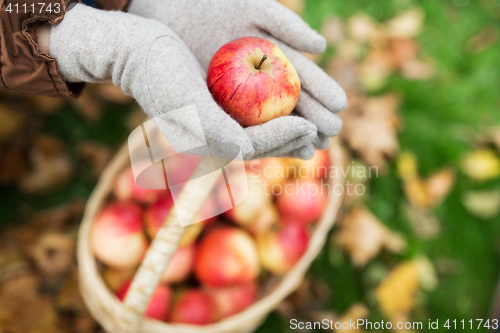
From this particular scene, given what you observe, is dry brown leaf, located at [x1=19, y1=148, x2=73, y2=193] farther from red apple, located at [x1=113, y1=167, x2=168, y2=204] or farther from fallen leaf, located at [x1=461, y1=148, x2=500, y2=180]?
fallen leaf, located at [x1=461, y1=148, x2=500, y2=180]

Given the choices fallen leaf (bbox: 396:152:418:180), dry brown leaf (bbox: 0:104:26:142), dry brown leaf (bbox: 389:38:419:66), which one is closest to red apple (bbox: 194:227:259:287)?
fallen leaf (bbox: 396:152:418:180)

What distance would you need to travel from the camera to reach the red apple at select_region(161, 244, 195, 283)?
1.07 meters

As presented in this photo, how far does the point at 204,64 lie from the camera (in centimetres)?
95

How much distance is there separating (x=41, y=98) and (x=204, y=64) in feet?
2.77

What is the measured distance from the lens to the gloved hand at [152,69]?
27.2 inches

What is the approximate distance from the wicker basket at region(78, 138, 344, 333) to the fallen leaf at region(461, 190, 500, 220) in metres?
0.73

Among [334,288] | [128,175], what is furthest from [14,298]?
[334,288]

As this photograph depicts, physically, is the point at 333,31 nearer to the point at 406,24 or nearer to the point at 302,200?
the point at 406,24

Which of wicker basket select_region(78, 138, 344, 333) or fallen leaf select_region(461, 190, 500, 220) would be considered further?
fallen leaf select_region(461, 190, 500, 220)

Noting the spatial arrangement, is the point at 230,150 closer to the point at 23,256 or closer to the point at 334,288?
the point at 334,288

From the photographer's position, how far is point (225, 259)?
1052mm

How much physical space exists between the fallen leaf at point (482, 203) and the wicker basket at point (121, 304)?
730 millimetres

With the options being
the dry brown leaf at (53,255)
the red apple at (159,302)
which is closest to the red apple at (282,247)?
the red apple at (159,302)

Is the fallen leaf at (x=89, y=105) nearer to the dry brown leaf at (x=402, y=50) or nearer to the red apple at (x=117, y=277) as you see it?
the red apple at (x=117, y=277)
